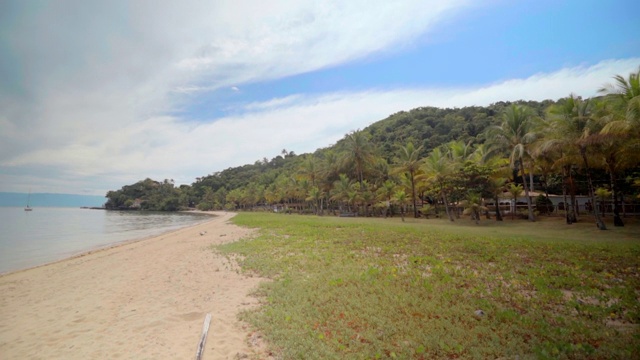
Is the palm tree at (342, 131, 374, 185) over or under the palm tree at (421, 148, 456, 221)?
over

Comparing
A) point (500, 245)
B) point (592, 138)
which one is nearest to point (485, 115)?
point (592, 138)

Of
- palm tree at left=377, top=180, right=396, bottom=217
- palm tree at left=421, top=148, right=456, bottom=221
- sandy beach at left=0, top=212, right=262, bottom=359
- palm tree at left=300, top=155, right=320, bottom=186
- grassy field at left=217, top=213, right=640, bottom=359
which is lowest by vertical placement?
sandy beach at left=0, top=212, right=262, bottom=359

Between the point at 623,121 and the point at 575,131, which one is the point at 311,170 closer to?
the point at 575,131

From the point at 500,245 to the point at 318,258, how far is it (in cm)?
836

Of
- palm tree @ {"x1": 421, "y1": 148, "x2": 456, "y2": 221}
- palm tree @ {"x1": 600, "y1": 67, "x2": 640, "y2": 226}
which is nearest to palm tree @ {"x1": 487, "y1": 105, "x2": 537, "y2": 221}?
palm tree @ {"x1": 421, "y1": 148, "x2": 456, "y2": 221}

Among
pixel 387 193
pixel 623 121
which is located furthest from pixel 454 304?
pixel 387 193

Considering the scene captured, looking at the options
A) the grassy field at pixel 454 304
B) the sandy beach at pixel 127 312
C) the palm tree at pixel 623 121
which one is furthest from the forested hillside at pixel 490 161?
the sandy beach at pixel 127 312

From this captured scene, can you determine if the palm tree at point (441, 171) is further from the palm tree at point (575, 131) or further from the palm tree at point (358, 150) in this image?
the palm tree at point (358, 150)

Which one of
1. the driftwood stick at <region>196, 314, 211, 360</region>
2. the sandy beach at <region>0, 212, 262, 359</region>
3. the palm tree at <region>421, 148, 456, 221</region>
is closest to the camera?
the driftwood stick at <region>196, 314, 211, 360</region>

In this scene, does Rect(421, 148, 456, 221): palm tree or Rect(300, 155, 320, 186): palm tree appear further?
Rect(300, 155, 320, 186): palm tree

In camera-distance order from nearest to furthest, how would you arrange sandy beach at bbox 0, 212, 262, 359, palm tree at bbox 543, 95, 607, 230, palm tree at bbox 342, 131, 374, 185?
sandy beach at bbox 0, 212, 262, 359
palm tree at bbox 543, 95, 607, 230
palm tree at bbox 342, 131, 374, 185

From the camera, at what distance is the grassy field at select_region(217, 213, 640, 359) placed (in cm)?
495

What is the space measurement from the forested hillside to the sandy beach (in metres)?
21.3

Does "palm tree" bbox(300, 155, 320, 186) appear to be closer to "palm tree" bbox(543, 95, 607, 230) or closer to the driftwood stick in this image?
"palm tree" bbox(543, 95, 607, 230)
